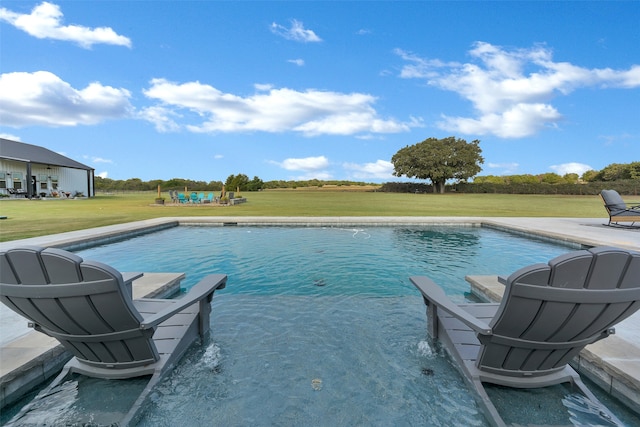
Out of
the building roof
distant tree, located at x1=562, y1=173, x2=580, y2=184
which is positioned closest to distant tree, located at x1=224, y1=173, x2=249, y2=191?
the building roof

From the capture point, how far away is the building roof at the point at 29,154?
2561cm

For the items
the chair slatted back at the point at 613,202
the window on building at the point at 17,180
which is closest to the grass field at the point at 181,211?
the chair slatted back at the point at 613,202

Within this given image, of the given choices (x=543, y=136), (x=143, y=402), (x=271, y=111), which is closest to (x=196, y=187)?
(x=271, y=111)

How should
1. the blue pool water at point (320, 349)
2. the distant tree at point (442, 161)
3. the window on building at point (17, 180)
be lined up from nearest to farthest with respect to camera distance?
the blue pool water at point (320, 349), the window on building at point (17, 180), the distant tree at point (442, 161)

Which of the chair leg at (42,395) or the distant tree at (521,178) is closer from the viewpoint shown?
the chair leg at (42,395)

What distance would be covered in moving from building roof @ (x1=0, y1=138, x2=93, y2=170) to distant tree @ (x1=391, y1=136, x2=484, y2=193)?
3874 centimetres

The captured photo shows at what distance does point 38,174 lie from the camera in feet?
91.9

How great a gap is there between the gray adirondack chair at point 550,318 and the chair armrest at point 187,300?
180 cm

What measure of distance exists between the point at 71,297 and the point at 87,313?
139mm

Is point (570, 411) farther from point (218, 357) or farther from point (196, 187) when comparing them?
point (196, 187)

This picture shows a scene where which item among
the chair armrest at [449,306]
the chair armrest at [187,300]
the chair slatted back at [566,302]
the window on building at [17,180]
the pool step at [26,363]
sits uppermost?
the window on building at [17,180]

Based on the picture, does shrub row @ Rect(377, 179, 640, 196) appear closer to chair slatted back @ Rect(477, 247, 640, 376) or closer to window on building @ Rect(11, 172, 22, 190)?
window on building @ Rect(11, 172, 22, 190)

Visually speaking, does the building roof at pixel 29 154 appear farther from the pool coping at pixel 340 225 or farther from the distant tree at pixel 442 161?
the distant tree at pixel 442 161

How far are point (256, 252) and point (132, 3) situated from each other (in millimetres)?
12811
